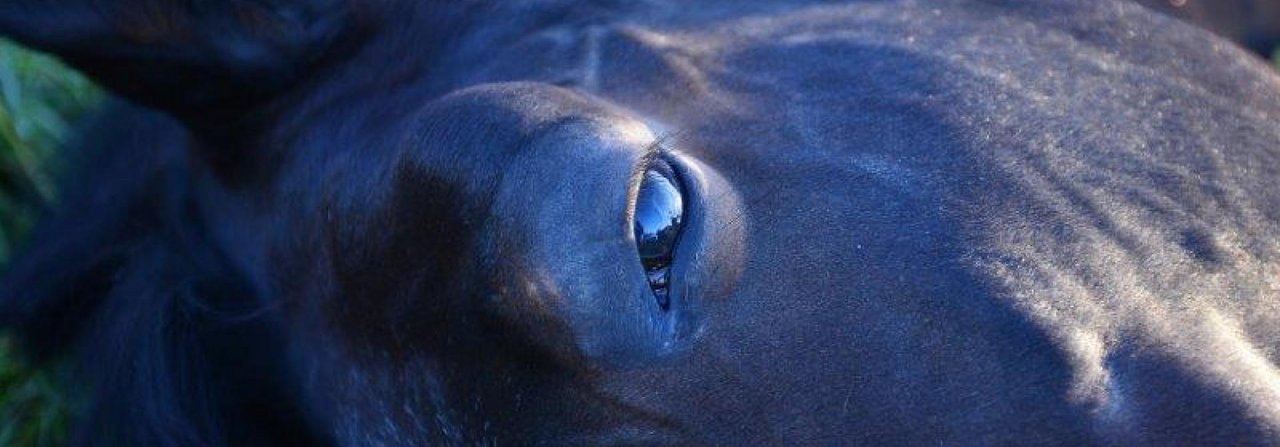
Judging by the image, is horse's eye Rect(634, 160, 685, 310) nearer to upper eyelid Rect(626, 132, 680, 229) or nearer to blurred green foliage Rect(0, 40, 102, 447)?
upper eyelid Rect(626, 132, 680, 229)

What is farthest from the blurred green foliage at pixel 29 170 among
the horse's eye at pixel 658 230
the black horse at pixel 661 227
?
the horse's eye at pixel 658 230

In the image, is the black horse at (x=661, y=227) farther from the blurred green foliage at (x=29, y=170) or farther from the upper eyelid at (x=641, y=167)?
the blurred green foliage at (x=29, y=170)

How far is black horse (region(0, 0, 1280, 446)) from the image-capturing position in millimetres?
1505

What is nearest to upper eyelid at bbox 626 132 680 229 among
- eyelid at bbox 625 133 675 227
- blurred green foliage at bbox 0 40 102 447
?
eyelid at bbox 625 133 675 227

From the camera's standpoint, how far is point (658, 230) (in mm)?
1549

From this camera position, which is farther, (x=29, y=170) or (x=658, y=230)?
(x=29, y=170)

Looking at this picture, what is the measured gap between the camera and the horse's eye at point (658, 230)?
1.54 metres

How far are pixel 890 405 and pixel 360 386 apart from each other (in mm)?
638

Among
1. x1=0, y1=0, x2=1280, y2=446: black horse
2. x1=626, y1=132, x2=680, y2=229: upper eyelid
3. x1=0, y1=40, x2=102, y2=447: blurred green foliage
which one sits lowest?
x1=0, y1=40, x2=102, y2=447: blurred green foliage

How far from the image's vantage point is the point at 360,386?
1784 millimetres

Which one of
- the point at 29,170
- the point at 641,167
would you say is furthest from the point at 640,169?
the point at 29,170

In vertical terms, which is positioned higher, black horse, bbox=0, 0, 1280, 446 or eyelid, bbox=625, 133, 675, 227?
eyelid, bbox=625, 133, 675, 227

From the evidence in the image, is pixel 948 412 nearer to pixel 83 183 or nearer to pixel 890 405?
pixel 890 405

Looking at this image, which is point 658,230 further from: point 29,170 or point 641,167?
point 29,170
